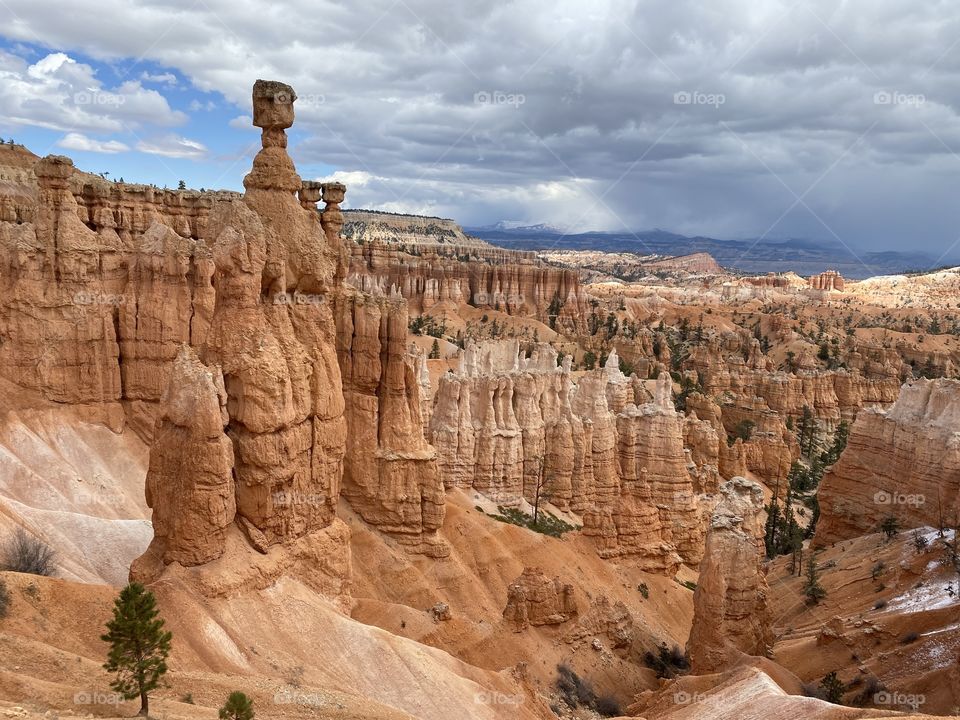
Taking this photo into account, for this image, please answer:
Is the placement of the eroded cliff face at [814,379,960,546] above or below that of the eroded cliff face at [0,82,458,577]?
below

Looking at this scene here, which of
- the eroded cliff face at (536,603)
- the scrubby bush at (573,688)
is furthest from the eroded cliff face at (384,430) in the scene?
the scrubby bush at (573,688)

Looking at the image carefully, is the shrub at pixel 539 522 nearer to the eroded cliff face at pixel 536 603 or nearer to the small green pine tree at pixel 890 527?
the eroded cliff face at pixel 536 603

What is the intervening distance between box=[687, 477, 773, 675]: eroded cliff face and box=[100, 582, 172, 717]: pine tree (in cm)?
1656

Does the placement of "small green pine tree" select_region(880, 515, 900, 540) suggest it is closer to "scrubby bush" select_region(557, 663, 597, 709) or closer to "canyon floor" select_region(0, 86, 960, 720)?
"canyon floor" select_region(0, 86, 960, 720)

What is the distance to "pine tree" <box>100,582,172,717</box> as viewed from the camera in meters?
11.6

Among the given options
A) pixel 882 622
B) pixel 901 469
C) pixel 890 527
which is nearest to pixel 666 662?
pixel 882 622

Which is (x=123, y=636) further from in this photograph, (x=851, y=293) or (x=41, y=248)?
(x=851, y=293)

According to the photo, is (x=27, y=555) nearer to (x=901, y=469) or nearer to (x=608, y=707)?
(x=608, y=707)

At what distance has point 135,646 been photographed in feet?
39.2

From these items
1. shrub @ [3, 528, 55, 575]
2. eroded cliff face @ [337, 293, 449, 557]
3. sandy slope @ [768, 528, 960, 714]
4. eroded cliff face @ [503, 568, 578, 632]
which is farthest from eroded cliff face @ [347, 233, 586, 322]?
shrub @ [3, 528, 55, 575]

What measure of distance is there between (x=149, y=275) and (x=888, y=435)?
34.4 metres

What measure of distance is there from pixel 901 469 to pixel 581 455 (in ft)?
48.7

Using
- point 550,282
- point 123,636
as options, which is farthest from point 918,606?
point 550,282

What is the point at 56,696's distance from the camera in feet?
37.6
